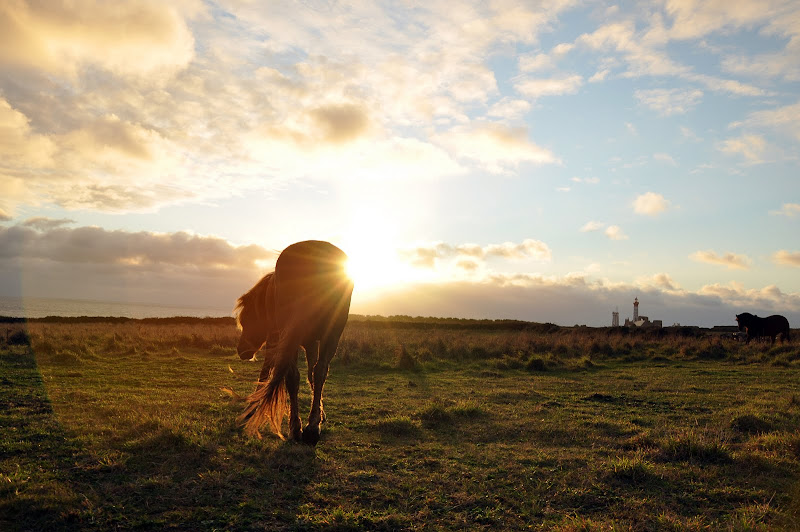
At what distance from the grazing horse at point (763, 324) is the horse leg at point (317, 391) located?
99.5ft

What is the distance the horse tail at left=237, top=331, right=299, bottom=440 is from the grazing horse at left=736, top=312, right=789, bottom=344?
102ft

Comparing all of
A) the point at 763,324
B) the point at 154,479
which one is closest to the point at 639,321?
the point at 763,324

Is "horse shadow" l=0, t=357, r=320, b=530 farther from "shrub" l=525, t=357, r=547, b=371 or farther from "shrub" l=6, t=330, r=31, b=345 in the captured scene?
"shrub" l=6, t=330, r=31, b=345

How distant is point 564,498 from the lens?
15.6ft

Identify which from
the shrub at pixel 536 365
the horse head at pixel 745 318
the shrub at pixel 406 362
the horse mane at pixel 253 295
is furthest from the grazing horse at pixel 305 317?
the horse head at pixel 745 318

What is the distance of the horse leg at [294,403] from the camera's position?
6.37 m

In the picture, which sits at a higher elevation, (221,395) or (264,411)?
(264,411)

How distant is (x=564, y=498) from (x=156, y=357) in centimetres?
1712

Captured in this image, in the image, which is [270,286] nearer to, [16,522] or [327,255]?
[327,255]

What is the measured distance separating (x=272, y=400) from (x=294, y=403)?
749 mm

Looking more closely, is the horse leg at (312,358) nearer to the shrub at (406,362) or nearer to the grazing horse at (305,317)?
the grazing horse at (305,317)

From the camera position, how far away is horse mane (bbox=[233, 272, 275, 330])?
7633 millimetres

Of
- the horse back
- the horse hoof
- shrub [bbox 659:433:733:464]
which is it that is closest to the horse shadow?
the horse hoof

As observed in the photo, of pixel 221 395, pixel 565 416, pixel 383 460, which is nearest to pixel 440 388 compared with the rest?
pixel 565 416
